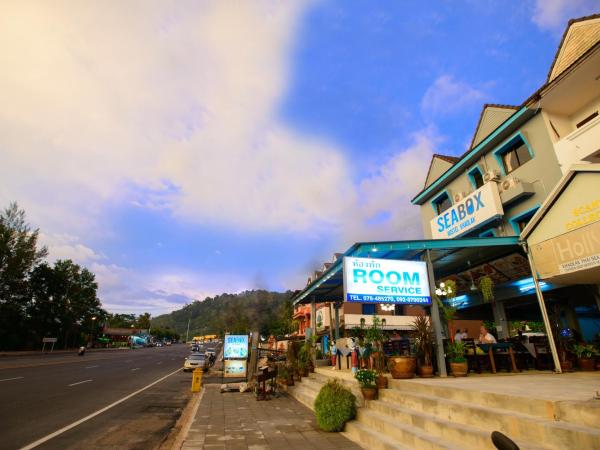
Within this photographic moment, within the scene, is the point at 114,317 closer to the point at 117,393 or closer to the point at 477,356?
the point at 117,393

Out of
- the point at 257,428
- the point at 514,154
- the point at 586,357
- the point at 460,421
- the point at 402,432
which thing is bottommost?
the point at 257,428

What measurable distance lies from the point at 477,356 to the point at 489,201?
7.80 metres

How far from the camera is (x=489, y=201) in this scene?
15.2m

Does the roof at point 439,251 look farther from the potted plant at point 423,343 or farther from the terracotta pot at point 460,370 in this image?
the terracotta pot at point 460,370

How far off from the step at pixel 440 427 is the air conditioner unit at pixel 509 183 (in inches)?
467

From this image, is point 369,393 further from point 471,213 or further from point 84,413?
point 471,213

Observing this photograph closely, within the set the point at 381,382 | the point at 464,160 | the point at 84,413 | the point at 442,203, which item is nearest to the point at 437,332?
the point at 381,382

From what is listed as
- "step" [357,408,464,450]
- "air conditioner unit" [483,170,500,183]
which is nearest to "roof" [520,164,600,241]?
"air conditioner unit" [483,170,500,183]

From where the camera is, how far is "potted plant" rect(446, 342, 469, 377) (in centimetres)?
920

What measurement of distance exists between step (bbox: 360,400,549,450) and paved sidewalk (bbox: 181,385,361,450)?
102 cm

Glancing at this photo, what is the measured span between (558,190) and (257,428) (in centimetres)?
1119

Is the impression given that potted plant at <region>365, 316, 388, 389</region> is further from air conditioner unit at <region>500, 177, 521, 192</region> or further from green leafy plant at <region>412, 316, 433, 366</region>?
air conditioner unit at <region>500, 177, 521, 192</region>

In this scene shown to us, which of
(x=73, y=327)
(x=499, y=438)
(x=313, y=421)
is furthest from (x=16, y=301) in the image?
(x=499, y=438)

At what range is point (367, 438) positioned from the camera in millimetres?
6469
